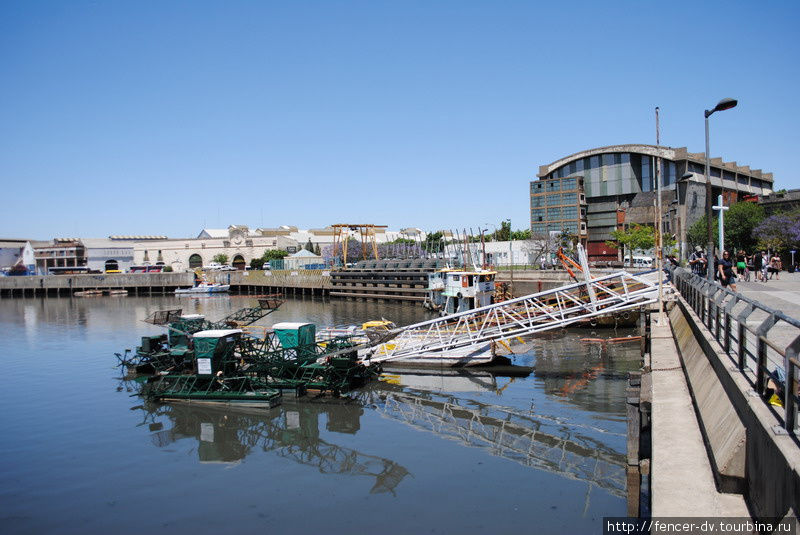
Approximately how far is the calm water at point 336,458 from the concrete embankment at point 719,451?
12.0 ft

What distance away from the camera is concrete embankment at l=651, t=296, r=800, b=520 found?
7.05m

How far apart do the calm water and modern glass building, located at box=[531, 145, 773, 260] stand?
72.5 meters

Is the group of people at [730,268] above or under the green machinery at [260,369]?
above

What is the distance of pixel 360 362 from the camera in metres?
28.2

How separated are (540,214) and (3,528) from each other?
3936 inches

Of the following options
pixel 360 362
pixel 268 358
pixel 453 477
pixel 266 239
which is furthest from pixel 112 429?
pixel 266 239

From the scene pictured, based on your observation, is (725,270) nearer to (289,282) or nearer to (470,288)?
(470,288)

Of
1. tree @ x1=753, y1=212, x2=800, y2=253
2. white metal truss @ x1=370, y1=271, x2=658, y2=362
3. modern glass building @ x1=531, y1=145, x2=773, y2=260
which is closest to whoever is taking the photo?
white metal truss @ x1=370, y1=271, x2=658, y2=362

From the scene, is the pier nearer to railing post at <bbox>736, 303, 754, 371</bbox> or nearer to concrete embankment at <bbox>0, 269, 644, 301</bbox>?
railing post at <bbox>736, 303, 754, 371</bbox>

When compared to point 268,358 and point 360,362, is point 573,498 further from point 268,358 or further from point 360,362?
point 268,358

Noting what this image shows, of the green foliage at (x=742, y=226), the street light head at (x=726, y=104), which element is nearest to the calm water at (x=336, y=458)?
the street light head at (x=726, y=104)

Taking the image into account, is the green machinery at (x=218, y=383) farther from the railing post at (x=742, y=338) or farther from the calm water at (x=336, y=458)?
the railing post at (x=742, y=338)

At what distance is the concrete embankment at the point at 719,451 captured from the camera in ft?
23.1

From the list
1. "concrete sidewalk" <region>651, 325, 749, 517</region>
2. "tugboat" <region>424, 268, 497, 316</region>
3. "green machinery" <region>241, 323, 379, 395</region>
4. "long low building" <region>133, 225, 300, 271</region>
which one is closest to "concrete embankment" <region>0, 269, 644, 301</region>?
"tugboat" <region>424, 268, 497, 316</region>
